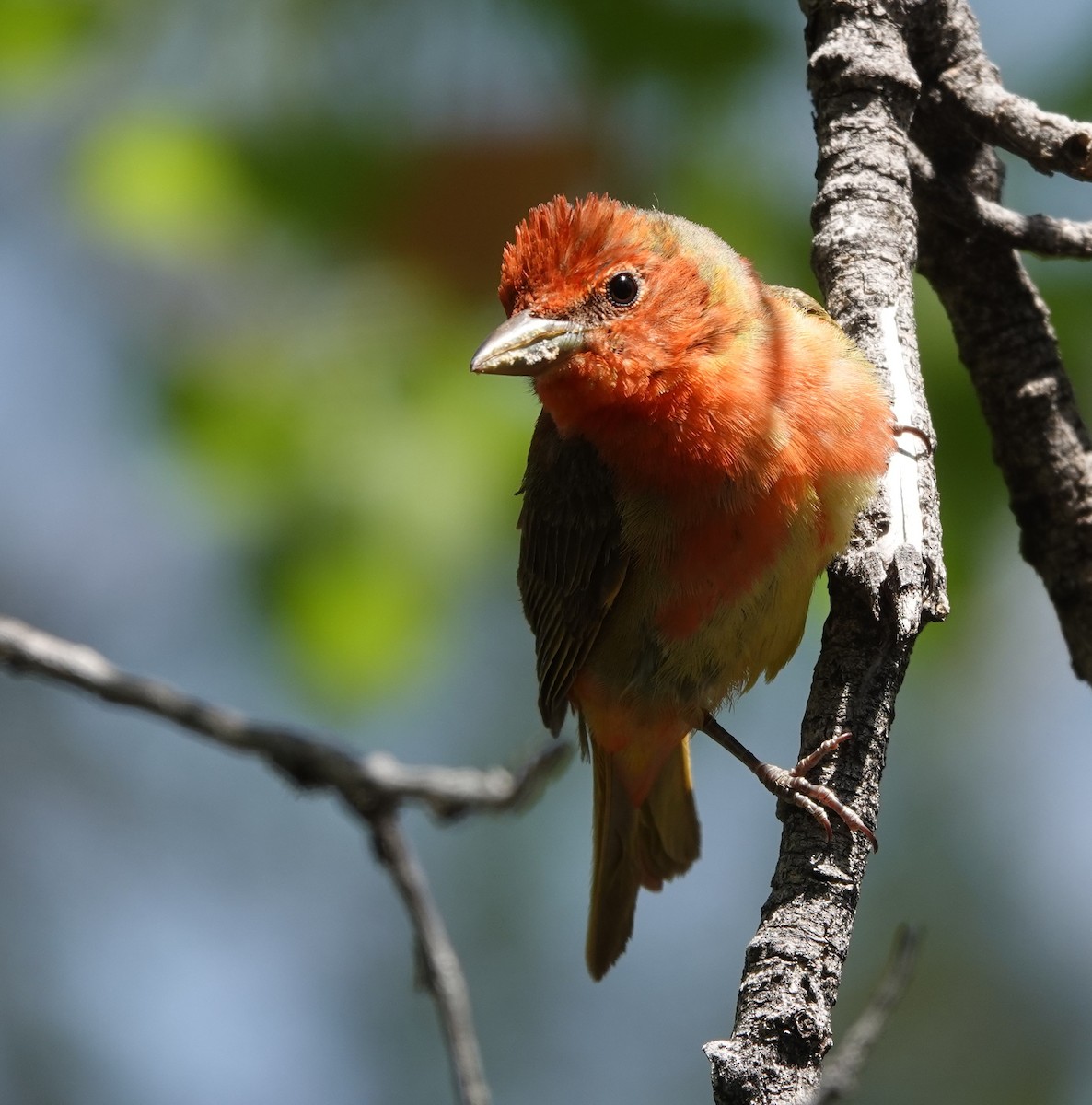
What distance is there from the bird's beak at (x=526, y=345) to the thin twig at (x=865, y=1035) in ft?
4.94

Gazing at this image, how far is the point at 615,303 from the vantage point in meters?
3.82

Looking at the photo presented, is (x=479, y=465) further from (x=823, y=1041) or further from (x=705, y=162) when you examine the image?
(x=823, y=1041)

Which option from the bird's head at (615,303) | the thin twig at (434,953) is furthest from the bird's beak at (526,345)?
the thin twig at (434,953)

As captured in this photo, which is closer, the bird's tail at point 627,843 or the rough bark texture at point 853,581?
the rough bark texture at point 853,581

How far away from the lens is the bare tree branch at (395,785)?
1.64 meters

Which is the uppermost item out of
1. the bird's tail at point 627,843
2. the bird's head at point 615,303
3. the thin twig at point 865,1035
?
the bird's head at point 615,303

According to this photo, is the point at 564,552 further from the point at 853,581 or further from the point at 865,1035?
the point at 865,1035

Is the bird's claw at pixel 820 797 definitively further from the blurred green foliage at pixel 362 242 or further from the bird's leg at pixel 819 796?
the blurred green foliage at pixel 362 242

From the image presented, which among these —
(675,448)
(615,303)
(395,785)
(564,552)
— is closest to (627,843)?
(564,552)

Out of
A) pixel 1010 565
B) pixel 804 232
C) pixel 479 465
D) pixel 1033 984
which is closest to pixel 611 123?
pixel 804 232

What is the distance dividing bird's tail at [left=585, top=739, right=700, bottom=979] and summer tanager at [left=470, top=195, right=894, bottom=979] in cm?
35

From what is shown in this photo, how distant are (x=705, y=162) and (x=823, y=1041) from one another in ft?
7.11

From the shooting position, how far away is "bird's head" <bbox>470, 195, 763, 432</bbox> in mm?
3729

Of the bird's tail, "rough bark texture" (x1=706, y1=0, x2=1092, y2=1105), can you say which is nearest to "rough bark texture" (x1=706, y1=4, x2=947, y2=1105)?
"rough bark texture" (x1=706, y1=0, x2=1092, y2=1105)
